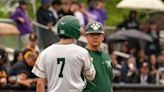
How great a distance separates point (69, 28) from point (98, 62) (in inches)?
60.3

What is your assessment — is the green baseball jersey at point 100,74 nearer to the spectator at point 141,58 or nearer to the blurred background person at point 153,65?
the blurred background person at point 153,65

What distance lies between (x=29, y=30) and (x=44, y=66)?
8800 mm

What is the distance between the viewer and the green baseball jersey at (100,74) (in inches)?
415

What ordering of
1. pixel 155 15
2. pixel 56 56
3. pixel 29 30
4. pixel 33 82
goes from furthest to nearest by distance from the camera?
pixel 155 15, pixel 29 30, pixel 33 82, pixel 56 56

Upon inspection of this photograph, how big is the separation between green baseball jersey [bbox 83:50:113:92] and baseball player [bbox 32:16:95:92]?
1.16 metres

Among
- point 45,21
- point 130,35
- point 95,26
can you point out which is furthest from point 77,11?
point 95,26

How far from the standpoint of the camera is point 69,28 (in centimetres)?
927

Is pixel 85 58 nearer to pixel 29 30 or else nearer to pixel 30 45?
pixel 30 45

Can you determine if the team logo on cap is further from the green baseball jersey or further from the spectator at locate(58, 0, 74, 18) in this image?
the spectator at locate(58, 0, 74, 18)

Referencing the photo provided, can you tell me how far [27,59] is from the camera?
15.5m

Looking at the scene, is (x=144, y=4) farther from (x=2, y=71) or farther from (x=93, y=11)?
(x=2, y=71)

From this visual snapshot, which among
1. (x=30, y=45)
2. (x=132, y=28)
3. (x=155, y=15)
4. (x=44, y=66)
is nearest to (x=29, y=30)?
(x=30, y=45)

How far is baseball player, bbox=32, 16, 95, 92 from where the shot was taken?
9258 mm

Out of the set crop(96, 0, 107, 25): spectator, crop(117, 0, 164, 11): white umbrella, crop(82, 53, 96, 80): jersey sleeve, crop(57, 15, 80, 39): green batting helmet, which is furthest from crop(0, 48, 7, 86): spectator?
crop(117, 0, 164, 11): white umbrella
